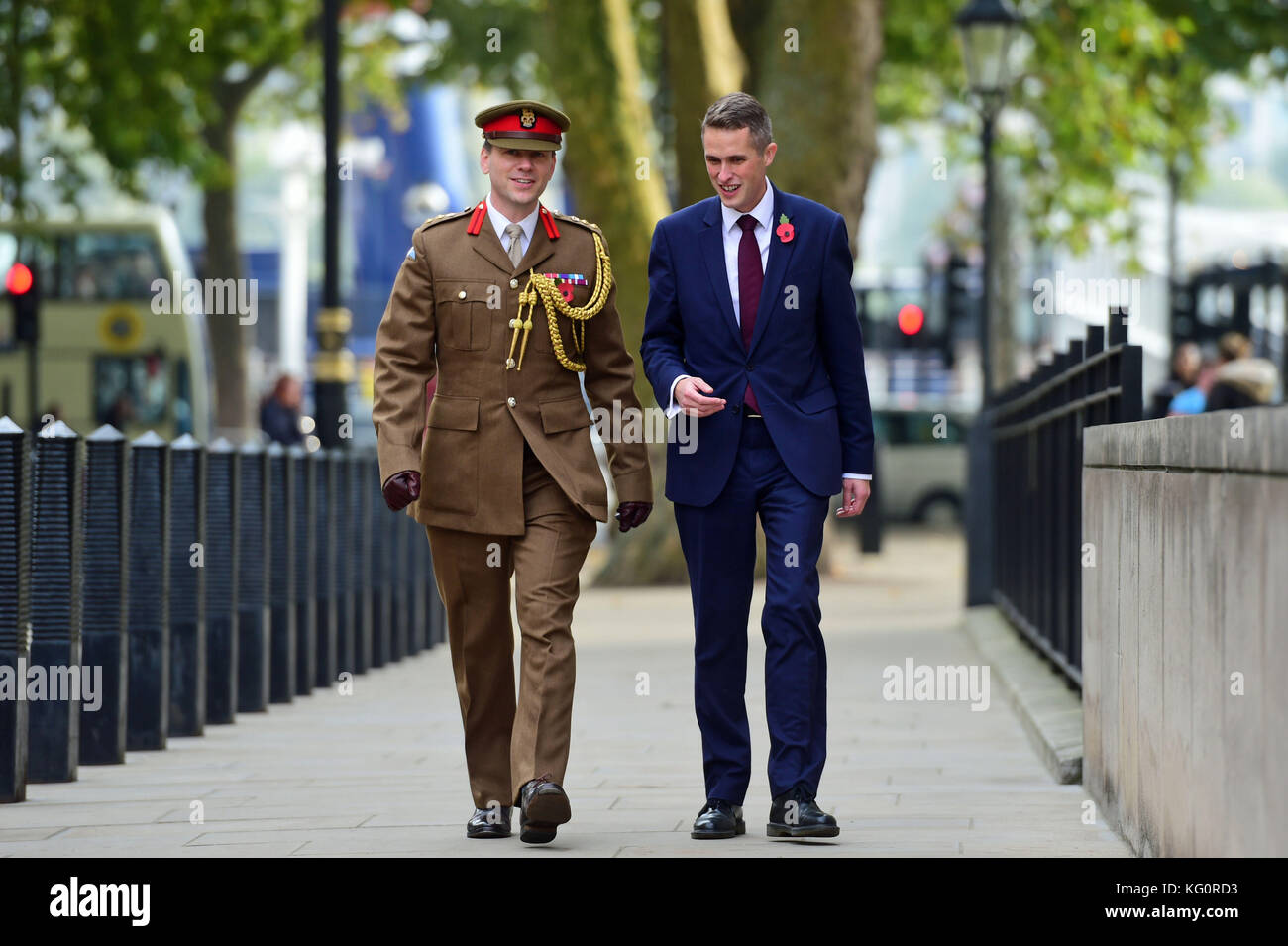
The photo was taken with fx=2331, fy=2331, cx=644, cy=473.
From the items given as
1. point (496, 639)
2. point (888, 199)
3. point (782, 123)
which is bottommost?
point (496, 639)

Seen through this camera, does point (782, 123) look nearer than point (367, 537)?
No

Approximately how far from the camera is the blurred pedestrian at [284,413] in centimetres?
2312

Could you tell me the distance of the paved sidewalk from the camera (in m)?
6.00

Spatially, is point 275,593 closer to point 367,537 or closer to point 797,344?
point 367,537

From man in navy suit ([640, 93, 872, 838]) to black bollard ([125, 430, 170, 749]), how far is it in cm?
308

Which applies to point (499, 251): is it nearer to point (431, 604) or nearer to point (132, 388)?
point (431, 604)

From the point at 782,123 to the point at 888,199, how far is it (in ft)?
350

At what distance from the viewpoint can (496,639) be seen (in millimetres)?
6145

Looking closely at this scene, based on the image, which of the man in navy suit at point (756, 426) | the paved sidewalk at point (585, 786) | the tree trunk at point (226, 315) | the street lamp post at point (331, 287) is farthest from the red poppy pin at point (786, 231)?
the tree trunk at point (226, 315)

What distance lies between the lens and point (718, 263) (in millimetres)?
6051

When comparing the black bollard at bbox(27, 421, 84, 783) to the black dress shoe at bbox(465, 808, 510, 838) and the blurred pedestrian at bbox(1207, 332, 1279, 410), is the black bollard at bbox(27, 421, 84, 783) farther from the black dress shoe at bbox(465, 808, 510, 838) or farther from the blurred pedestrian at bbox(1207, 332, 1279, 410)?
the blurred pedestrian at bbox(1207, 332, 1279, 410)

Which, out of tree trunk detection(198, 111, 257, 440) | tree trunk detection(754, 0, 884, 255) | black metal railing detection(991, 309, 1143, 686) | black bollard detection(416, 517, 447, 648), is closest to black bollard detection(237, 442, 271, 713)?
black metal railing detection(991, 309, 1143, 686)

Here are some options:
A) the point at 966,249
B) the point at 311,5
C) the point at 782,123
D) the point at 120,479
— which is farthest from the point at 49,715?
the point at 966,249
